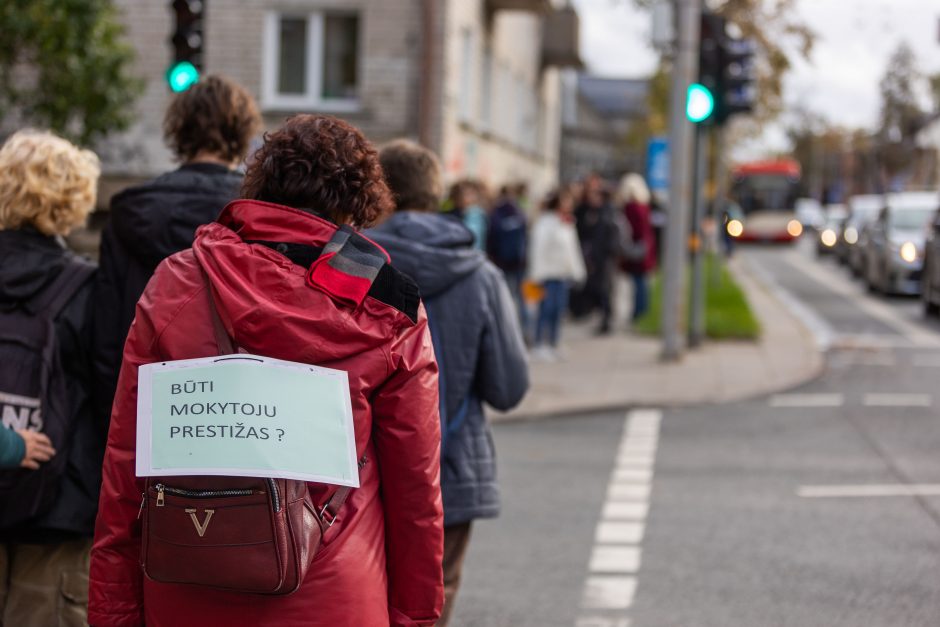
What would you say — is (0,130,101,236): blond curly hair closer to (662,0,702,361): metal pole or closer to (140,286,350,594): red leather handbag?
(140,286,350,594): red leather handbag

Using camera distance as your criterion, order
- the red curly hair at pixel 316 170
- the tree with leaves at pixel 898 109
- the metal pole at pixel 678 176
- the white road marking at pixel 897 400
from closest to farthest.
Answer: the red curly hair at pixel 316 170, the white road marking at pixel 897 400, the metal pole at pixel 678 176, the tree with leaves at pixel 898 109

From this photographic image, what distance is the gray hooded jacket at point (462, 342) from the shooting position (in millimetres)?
4379

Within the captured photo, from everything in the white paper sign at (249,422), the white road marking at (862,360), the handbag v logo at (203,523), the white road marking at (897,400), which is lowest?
the white road marking at (897,400)

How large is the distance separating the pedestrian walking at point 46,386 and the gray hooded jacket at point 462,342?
35.2 inches

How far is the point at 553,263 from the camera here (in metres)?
15.5

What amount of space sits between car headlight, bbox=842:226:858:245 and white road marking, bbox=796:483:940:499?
2640 cm

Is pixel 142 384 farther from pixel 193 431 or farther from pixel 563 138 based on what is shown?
pixel 563 138

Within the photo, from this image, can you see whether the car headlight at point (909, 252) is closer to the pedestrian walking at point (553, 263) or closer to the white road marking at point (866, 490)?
the pedestrian walking at point (553, 263)

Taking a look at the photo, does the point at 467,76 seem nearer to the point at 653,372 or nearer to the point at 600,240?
the point at 600,240

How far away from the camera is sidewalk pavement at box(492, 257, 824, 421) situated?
12.4 m

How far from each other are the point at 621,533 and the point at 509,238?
874cm

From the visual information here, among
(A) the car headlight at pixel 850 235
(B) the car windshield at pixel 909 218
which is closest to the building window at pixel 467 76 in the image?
(B) the car windshield at pixel 909 218

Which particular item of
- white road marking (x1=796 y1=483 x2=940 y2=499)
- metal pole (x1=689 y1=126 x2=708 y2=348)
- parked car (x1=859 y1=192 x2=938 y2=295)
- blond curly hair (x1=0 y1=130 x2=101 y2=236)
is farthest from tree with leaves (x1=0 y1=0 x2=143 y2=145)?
parked car (x1=859 y1=192 x2=938 y2=295)

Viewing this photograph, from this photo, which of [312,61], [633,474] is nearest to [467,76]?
[312,61]
